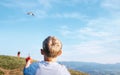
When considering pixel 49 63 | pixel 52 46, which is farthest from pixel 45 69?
pixel 52 46

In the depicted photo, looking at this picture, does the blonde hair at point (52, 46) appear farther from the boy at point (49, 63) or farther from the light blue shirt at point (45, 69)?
the light blue shirt at point (45, 69)

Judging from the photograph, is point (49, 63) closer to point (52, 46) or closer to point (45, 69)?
point (45, 69)

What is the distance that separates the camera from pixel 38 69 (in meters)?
5.97

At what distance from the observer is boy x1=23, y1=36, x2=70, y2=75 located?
5.92 meters

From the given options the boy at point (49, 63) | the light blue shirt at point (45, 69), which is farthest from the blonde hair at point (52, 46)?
the light blue shirt at point (45, 69)

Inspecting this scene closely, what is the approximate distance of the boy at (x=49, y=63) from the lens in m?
5.92

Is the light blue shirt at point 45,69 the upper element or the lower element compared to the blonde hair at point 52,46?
lower

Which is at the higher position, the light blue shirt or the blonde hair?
the blonde hair

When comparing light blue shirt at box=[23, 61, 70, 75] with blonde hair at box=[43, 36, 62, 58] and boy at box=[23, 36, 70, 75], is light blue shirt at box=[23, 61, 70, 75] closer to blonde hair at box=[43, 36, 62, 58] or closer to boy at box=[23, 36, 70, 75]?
boy at box=[23, 36, 70, 75]

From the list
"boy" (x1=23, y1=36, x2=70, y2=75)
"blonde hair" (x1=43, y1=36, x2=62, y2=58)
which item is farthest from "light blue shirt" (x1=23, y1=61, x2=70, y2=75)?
"blonde hair" (x1=43, y1=36, x2=62, y2=58)

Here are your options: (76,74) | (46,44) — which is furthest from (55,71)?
(76,74)

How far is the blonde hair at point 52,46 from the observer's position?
19.3 feet

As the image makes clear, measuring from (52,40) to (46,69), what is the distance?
594 mm

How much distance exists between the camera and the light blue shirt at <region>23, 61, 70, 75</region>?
5.94 m
